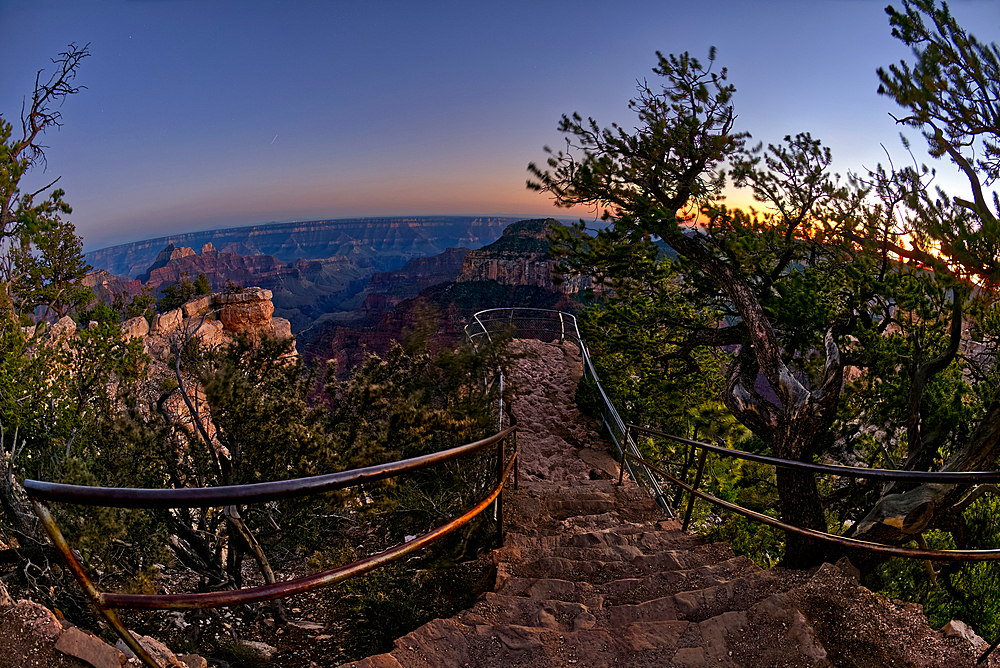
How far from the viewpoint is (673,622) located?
188 centimetres

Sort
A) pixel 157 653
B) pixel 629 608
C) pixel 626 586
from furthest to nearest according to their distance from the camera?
pixel 626 586
pixel 629 608
pixel 157 653

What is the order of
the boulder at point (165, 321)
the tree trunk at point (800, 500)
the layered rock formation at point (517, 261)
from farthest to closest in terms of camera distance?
the layered rock formation at point (517, 261) < the boulder at point (165, 321) < the tree trunk at point (800, 500)

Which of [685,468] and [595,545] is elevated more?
[685,468]

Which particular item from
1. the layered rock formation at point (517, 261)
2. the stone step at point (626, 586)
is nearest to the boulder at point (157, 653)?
the stone step at point (626, 586)

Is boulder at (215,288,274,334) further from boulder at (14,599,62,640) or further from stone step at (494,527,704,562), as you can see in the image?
boulder at (14,599,62,640)

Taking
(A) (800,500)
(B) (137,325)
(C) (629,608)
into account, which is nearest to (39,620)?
(C) (629,608)

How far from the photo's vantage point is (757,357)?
6.47 meters

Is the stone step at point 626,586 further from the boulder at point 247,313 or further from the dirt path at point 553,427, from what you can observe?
the boulder at point 247,313

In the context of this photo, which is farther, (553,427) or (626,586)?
(553,427)

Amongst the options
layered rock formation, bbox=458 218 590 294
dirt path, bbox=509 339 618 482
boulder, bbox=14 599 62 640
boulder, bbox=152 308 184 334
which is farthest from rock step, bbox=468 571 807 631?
layered rock formation, bbox=458 218 590 294

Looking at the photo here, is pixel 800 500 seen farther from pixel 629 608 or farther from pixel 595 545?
pixel 629 608

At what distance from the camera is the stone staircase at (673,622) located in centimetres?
169

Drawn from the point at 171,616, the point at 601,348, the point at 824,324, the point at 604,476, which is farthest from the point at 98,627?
the point at 824,324

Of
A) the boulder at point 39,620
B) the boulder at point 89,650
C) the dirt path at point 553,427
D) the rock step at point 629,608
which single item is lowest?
the dirt path at point 553,427
